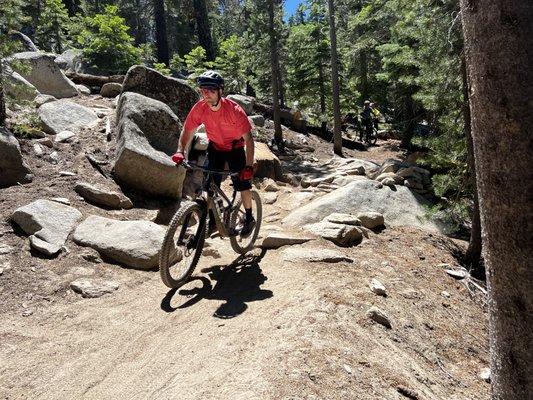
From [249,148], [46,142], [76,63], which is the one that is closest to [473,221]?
[249,148]

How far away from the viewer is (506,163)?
2.32 metres

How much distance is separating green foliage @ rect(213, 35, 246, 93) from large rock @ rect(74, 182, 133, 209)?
678 inches

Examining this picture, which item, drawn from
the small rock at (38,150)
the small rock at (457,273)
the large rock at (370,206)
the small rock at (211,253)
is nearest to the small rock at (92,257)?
the small rock at (211,253)

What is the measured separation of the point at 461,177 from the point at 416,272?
2588 millimetres

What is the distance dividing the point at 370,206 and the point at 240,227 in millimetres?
3599

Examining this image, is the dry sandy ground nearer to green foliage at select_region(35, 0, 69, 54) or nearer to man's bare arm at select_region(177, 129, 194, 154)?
man's bare arm at select_region(177, 129, 194, 154)

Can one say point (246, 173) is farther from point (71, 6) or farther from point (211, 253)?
point (71, 6)

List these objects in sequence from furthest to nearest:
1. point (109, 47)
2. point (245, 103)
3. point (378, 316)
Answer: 1. point (245, 103)
2. point (109, 47)
3. point (378, 316)

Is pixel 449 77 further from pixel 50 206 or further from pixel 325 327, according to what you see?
pixel 50 206

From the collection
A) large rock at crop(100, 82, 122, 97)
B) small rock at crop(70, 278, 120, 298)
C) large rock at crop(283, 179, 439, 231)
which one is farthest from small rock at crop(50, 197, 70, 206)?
large rock at crop(100, 82, 122, 97)

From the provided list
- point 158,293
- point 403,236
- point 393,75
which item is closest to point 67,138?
point 158,293

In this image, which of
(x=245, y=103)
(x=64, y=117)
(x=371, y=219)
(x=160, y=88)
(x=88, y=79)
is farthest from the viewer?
(x=245, y=103)

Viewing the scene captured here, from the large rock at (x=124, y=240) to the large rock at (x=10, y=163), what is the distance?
1732 mm

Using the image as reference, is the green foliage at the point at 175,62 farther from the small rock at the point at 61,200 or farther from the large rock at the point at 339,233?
the large rock at the point at 339,233
